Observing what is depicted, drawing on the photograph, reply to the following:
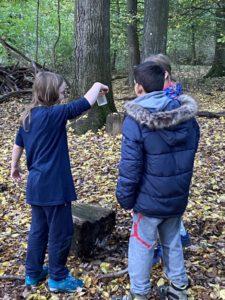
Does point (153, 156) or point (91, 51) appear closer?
point (153, 156)

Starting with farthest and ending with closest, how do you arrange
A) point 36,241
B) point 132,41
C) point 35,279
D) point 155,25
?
1. point 132,41
2. point 155,25
3. point 35,279
4. point 36,241

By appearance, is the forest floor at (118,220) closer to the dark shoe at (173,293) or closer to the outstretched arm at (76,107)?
the dark shoe at (173,293)

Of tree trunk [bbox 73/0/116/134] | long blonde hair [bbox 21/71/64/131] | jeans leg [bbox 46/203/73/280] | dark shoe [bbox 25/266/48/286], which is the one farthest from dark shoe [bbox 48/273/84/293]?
tree trunk [bbox 73/0/116/134]

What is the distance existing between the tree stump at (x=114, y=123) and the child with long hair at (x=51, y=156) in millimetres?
4732

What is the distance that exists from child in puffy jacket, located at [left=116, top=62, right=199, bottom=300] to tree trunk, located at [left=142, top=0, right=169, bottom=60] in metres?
9.99

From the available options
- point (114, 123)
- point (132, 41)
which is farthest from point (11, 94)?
point (132, 41)

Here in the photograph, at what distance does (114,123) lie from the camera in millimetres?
8469

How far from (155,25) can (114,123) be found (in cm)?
557

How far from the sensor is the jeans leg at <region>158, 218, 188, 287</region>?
3.41m

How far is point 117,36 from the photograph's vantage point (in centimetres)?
2150

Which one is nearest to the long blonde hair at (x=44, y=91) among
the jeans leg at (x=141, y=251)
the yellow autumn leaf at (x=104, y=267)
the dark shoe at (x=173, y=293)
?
the jeans leg at (x=141, y=251)

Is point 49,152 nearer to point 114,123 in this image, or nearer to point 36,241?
point 36,241

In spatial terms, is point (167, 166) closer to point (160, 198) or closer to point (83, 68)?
point (160, 198)

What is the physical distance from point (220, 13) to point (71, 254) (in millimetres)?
15087
